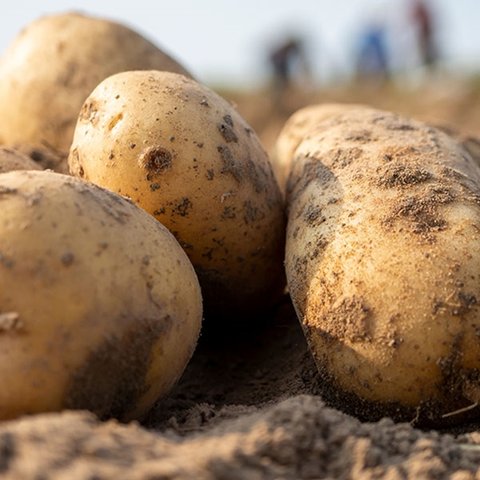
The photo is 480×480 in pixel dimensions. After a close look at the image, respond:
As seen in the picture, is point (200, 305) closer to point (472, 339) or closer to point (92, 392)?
point (92, 392)

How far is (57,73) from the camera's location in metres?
2.87

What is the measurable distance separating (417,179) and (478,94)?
7.96 m

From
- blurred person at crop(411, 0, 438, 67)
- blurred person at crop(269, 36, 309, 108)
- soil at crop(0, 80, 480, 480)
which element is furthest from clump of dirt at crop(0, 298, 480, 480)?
blurred person at crop(411, 0, 438, 67)

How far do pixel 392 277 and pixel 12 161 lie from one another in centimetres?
110

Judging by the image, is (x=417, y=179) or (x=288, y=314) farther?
(x=288, y=314)

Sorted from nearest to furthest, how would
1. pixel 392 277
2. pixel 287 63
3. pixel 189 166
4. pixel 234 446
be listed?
pixel 234 446 < pixel 392 277 < pixel 189 166 < pixel 287 63

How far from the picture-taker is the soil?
127cm

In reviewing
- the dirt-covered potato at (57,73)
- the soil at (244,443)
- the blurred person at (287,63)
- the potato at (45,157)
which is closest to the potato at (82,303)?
the soil at (244,443)

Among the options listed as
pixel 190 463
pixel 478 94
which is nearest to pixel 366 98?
pixel 478 94

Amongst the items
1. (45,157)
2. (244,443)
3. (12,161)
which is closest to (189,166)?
(12,161)

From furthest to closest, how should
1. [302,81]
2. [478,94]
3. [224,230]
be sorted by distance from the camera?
1. [302,81]
2. [478,94]
3. [224,230]

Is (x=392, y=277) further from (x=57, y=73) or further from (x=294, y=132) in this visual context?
(x=57, y=73)

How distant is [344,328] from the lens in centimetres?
195

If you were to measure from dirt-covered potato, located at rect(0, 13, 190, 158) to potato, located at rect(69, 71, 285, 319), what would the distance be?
60cm
